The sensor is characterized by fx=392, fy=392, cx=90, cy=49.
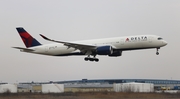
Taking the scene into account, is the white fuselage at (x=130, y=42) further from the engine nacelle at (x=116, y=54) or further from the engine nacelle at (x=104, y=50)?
the engine nacelle at (x=116, y=54)

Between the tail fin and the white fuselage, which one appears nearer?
the white fuselage

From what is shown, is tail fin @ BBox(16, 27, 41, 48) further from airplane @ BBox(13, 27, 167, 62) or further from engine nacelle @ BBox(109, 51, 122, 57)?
engine nacelle @ BBox(109, 51, 122, 57)

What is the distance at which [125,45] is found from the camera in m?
61.9

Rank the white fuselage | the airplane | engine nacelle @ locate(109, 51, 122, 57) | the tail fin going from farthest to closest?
the tail fin
engine nacelle @ locate(109, 51, 122, 57)
the airplane
the white fuselage

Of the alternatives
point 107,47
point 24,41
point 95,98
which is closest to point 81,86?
point 24,41

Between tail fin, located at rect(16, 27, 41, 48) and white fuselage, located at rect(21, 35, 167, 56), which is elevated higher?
tail fin, located at rect(16, 27, 41, 48)

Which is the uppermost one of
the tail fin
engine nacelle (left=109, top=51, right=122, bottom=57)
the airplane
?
the tail fin

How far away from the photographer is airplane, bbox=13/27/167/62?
2430 inches

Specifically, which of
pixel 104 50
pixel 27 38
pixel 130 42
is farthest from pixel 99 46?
pixel 27 38

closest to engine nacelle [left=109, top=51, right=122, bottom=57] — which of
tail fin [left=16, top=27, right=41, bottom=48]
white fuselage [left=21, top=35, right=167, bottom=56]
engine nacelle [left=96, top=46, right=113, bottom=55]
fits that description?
white fuselage [left=21, top=35, right=167, bottom=56]

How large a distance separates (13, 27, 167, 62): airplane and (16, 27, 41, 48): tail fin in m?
0.90

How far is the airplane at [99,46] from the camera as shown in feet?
202

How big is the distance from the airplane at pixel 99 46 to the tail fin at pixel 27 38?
90 cm

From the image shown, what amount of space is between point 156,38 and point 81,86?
34.0m
